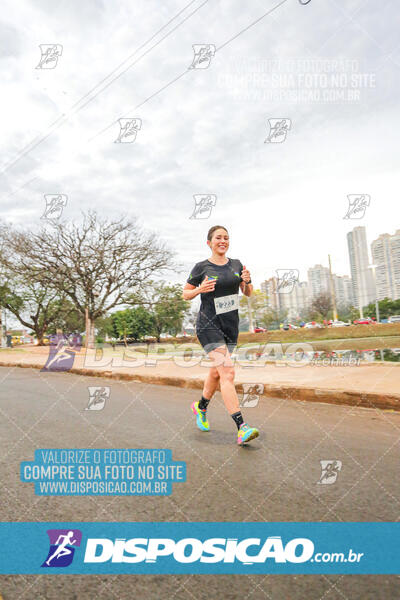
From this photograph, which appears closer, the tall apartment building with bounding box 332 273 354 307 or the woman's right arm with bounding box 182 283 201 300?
the woman's right arm with bounding box 182 283 201 300

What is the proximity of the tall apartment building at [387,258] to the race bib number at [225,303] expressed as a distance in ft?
90.3

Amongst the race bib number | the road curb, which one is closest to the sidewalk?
the road curb

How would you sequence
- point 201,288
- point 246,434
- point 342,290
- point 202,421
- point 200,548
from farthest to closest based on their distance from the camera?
point 342,290, point 202,421, point 201,288, point 246,434, point 200,548

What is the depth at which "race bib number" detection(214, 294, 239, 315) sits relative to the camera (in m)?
3.74

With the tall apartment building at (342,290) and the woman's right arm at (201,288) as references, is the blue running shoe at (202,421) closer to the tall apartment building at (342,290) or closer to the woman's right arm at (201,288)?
the woman's right arm at (201,288)

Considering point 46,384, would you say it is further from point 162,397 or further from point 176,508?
point 176,508

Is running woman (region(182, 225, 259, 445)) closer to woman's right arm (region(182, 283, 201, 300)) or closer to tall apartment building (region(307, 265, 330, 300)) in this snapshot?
woman's right arm (region(182, 283, 201, 300))

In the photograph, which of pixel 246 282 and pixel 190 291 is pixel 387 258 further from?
pixel 190 291

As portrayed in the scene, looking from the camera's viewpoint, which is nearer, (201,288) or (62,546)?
(62,546)

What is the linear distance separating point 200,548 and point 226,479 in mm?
798

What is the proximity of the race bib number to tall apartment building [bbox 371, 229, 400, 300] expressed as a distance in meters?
27.5

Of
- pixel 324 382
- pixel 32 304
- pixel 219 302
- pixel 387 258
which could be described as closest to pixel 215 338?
pixel 219 302

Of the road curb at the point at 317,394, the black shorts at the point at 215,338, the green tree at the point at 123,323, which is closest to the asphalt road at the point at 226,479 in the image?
the road curb at the point at 317,394

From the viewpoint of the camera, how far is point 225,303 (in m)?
3.77
